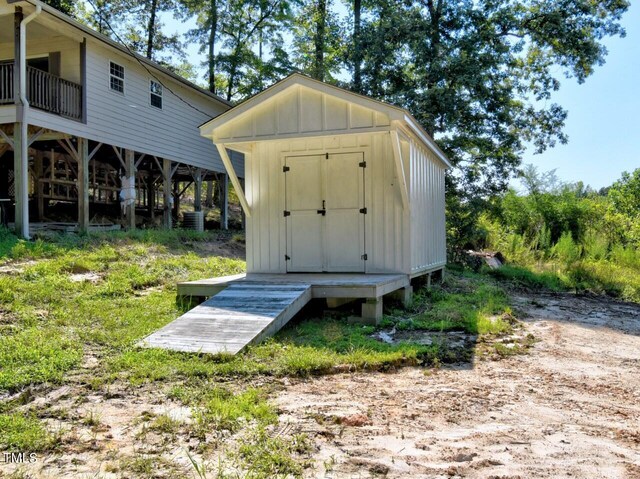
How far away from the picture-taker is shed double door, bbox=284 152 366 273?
7.70m

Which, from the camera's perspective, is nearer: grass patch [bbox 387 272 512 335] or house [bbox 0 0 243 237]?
grass patch [bbox 387 272 512 335]

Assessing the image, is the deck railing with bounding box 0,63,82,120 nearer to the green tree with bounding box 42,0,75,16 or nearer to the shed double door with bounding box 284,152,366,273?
the shed double door with bounding box 284,152,366,273

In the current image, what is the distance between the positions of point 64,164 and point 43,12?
6559 mm

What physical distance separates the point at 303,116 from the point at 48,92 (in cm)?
795

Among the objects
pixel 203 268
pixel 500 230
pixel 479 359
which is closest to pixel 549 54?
pixel 500 230

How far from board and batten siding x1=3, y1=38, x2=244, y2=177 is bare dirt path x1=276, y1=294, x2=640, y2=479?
10.5 m

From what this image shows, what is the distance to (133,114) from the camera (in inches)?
573

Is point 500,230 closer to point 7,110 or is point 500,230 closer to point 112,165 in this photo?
point 112,165

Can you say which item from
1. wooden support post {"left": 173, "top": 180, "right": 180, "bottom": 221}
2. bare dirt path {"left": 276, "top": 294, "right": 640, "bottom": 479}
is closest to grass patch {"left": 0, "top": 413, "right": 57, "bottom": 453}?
bare dirt path {"left": 276, "top": 294, "right": 640, "bottom": 479}

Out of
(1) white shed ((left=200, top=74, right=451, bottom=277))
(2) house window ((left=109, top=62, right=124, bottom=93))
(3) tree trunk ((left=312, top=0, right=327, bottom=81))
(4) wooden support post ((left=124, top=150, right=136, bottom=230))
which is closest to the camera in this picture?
(1) white shed ((left=200, top=74, right=451, bottom=277))

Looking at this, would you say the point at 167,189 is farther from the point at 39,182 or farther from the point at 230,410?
the point at 230,410

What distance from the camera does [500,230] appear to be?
18312 millimetres

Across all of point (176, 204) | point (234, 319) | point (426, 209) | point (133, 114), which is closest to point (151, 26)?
point (176, 204)

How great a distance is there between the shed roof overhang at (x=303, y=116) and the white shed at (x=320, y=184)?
1 centimetres
